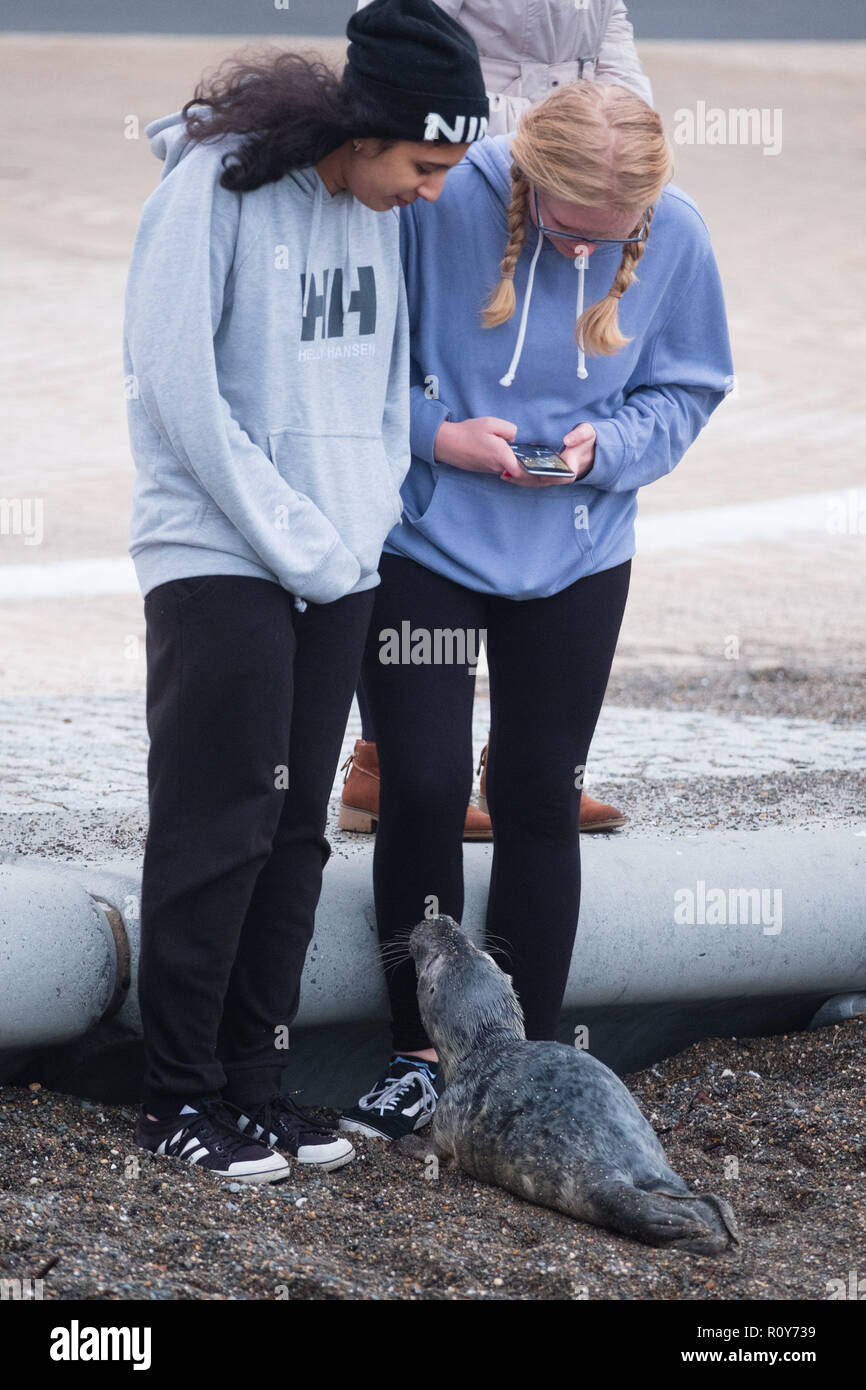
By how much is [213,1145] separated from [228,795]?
0.66m

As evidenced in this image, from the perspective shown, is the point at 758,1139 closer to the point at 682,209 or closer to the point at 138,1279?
the point at 138,1279

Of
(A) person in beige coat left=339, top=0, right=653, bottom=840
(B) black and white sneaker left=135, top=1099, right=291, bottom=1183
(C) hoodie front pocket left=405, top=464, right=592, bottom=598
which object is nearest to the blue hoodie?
(C) hoodie front pocket left=405, top=464, right=592, bottom=598

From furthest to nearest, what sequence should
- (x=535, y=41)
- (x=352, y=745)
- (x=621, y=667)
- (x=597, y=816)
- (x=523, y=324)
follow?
(x=621, y=667) → (x=352, y=745) → (x=597, y=816) → (x=535, y=41) → (x=523, y=324)

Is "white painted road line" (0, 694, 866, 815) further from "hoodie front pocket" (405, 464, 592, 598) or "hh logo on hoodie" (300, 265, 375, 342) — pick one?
"hh logo on hoodie" (300, 265, 375, 342)

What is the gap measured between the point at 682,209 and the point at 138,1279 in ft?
7.48

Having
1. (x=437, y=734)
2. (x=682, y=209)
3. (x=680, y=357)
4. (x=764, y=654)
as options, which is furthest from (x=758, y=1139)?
(x=764, y=654)

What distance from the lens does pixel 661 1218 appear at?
9.49 ft

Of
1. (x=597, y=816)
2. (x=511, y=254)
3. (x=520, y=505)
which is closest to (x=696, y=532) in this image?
(x=597, y=816)

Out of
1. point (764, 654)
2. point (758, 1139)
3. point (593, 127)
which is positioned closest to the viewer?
point (593, 127)

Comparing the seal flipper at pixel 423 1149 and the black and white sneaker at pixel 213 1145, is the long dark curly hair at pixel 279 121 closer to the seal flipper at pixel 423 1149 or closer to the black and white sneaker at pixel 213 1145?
the black and white sneaker at pixel 213 1145

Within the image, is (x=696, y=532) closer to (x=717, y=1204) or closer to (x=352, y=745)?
(x=352, y=745)

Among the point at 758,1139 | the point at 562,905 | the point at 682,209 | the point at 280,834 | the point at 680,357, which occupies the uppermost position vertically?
the point at 682,209

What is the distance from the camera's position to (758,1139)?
3490mm

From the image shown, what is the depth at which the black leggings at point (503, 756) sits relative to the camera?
10.7 feet
